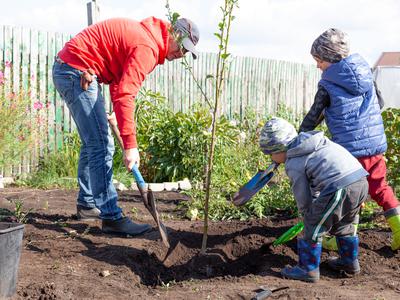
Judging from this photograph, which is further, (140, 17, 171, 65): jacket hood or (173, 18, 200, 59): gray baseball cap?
(140, 17, 171, 65): jacket hood

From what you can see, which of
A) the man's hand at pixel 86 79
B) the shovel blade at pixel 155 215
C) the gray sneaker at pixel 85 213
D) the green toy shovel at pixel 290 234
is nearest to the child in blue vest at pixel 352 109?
the green toy shovel at pixel 290 234

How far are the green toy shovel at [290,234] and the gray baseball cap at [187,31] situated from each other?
1418mm

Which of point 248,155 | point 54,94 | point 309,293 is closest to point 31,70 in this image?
point 54,94

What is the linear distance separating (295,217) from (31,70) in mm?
4813

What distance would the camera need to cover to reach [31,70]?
859 cm

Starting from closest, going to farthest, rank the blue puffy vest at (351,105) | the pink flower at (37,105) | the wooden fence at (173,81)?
the blue puffy vest at (351,105)
the pink flower at (37,105)
the wooden fence at (173,81)

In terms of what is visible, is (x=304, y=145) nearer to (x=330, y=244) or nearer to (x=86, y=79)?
(x=330, y=244)

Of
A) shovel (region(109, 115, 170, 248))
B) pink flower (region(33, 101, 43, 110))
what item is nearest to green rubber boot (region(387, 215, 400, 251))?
shovel (region(109, 115, 170, 248))

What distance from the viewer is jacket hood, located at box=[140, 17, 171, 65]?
14.0 feet

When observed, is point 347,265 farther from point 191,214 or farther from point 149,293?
point 191,214

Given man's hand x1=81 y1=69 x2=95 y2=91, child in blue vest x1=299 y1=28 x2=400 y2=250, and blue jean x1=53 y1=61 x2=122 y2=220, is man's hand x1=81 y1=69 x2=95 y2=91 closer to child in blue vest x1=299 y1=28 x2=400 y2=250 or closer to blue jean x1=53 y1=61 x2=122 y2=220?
blue jean x1=53 y1=61 x2=122 y2=220

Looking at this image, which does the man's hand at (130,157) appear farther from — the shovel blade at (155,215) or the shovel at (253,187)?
the shovel at (253,187)

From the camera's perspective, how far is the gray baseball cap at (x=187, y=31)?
4.13 meters

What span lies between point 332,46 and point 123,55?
1494 mm
